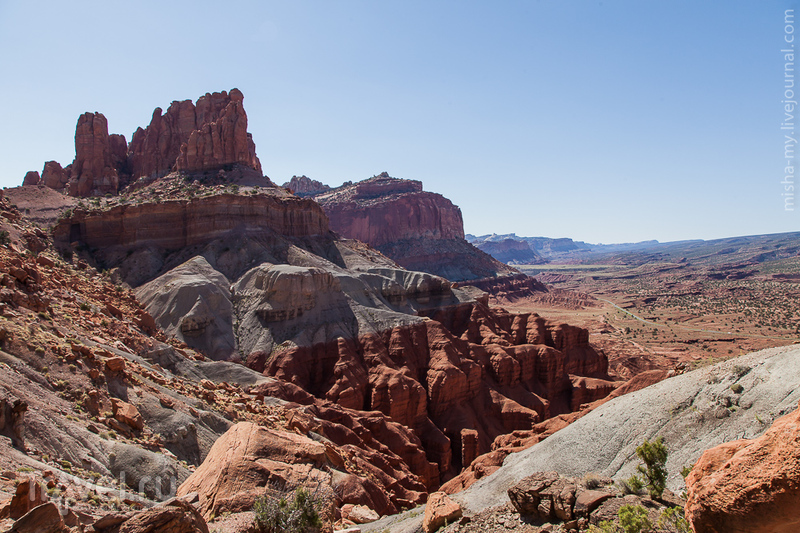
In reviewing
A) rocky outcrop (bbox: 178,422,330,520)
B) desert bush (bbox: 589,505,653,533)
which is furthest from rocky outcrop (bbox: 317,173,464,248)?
desert bush (bbox: 589,505,653,533)

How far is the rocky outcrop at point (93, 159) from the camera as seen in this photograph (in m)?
81.8

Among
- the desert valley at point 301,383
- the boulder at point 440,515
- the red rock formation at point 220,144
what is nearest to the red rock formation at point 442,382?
the desert valley at point 301,383

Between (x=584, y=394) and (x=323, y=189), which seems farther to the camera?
(x=323, y=189)

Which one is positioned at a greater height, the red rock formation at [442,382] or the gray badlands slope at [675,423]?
the gray badlands slope at [675,423]

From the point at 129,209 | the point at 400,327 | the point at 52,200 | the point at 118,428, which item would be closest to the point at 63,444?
the point at 118,428

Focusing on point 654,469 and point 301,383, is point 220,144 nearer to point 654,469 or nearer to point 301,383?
point 301,383

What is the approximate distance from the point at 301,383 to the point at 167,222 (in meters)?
30.4

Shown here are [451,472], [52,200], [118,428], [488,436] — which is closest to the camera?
[118,428]

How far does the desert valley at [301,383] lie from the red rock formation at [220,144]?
14.1 inches

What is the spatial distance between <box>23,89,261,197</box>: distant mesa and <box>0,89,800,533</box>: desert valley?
0.45m

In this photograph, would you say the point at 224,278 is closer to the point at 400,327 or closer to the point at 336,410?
the point at 400,327

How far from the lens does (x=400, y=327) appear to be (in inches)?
2072

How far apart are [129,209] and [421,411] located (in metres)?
43.7

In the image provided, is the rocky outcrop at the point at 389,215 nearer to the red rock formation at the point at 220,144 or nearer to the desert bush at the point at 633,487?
the red rock formation at the point at 220,144
